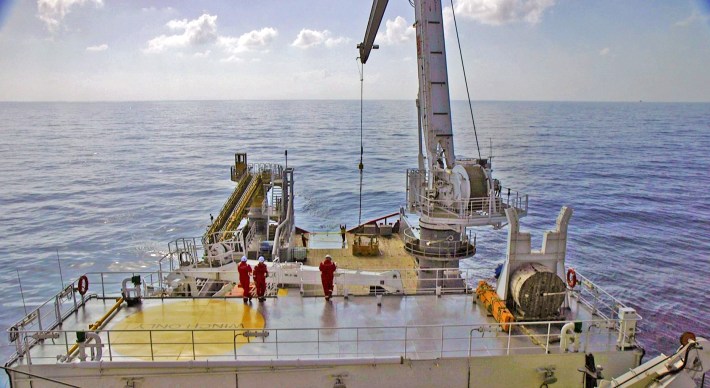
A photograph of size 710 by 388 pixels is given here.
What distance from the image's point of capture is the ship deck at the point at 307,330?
38.6 feet

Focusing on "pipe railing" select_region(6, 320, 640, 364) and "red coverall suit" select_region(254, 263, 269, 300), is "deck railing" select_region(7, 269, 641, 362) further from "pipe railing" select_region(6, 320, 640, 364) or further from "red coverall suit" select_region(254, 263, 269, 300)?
"red coverall suit" select_region(254, 263, 269, 300)

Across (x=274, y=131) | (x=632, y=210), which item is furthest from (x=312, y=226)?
(x=274, y=131)

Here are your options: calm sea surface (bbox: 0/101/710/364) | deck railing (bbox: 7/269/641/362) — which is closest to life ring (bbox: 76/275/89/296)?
deck railing (bbox: 7/269/641/362)

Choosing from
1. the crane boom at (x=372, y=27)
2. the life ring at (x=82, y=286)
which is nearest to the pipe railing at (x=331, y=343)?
the life ring at (x=82, y=286)

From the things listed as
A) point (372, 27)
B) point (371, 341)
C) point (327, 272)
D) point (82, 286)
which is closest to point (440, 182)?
point (327, 272)

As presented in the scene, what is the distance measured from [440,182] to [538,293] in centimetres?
899

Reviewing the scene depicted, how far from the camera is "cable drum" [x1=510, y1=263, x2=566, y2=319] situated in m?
13.2

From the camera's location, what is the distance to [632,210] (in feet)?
157

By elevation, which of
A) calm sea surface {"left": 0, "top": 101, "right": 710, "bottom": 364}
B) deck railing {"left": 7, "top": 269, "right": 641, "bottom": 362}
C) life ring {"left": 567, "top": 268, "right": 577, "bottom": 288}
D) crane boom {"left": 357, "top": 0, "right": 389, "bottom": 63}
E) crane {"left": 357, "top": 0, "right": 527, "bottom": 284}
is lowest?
calm sea surface {"left": 0, "top": 101, "right": 710, "bottom": 364}

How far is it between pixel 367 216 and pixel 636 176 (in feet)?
131

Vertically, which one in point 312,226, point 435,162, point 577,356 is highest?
point 435,162

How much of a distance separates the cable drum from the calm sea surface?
6511mm

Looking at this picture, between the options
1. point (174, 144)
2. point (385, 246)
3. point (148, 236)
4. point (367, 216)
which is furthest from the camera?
point (174, 144)

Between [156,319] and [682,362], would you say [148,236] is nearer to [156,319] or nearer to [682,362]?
[156,319]
